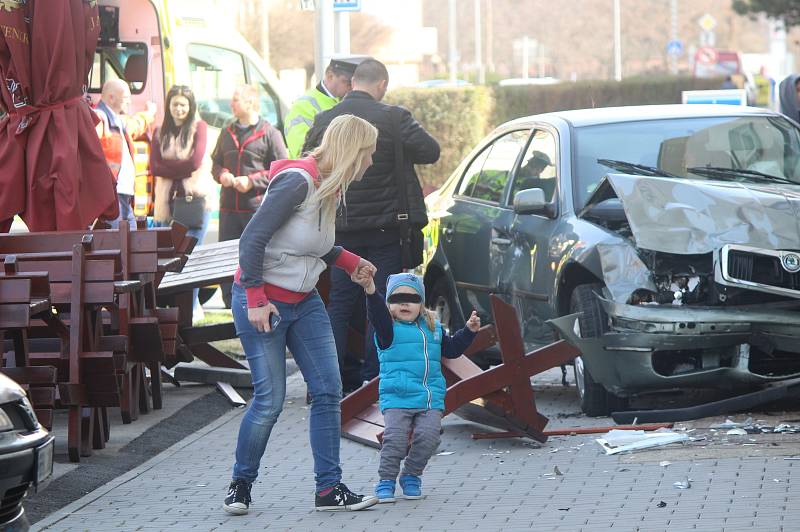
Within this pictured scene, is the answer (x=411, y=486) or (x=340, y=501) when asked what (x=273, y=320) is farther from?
(x=411, y=486)

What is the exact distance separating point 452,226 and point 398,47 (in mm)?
63485

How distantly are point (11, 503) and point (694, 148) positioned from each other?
509 cm

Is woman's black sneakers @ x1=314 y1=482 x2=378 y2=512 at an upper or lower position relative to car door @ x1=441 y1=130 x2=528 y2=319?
lower

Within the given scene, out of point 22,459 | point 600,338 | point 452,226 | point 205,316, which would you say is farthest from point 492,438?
point 205,316

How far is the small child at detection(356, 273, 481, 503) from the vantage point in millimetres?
6406

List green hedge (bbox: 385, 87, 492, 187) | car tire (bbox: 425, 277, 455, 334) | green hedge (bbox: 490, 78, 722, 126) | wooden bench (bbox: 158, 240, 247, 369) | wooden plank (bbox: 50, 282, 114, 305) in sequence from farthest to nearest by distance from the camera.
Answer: green hedge (bbox: 490, 78, 722, 126) < green hedge (bbox: 385, 87, 492, 187) < car tire (bbox: 425, 277, 455, 334) < wooden bench (bbox: 158, 240, 247, 369) < wooden plank (bbox: 50, 282, 114, 305)

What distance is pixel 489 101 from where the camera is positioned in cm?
2980

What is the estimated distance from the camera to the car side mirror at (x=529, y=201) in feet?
27.6

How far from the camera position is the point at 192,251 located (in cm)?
972

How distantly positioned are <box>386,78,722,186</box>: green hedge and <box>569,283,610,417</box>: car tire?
1042 centimetres

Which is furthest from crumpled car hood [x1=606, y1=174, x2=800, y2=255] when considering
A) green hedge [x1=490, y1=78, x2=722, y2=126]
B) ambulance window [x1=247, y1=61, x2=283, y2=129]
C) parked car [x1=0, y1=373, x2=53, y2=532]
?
green hedge [x1=490, y1=78, x2=722, y2=126]

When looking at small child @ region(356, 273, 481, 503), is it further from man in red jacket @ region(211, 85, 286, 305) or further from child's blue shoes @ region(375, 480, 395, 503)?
man in red jacket @ region(211, 85, 286, 305)

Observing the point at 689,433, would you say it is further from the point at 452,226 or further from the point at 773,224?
the point at 452,226

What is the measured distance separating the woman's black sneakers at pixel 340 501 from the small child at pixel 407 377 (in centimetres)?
14
